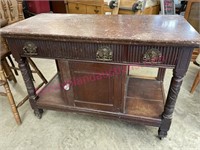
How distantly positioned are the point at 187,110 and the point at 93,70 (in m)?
0.98

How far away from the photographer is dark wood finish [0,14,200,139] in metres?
0.87

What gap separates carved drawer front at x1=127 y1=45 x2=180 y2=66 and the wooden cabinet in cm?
201

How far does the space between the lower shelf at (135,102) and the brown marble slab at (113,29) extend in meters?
0.56

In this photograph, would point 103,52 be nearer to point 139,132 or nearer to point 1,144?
point 139,132

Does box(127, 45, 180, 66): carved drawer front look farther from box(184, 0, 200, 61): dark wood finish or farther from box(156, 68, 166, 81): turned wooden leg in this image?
box(184, 0, 200, 61): dark wood finish

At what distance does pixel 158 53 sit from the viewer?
88cm

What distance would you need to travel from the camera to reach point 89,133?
1.29 meters

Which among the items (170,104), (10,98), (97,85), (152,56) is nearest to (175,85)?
(170,104)

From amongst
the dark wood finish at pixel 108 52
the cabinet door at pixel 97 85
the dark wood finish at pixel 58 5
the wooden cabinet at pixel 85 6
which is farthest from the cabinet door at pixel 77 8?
the cabinet door at pixel 97 85

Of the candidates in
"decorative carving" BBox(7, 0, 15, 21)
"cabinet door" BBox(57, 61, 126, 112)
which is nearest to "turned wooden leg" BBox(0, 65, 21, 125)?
"cabinet door" BBox(57, 61, 126, 112)

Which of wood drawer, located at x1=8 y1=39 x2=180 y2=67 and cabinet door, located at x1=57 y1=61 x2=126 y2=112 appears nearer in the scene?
wood drawer, located at x1=8 y1=39 x2=180 y2=67

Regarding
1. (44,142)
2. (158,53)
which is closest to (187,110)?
(158,53)

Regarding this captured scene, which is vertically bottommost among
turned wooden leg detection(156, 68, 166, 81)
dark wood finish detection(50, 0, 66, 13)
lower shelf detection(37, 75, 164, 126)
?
lower shelf detection(37, 75, 164, 126)

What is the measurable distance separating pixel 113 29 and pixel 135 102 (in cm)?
61
